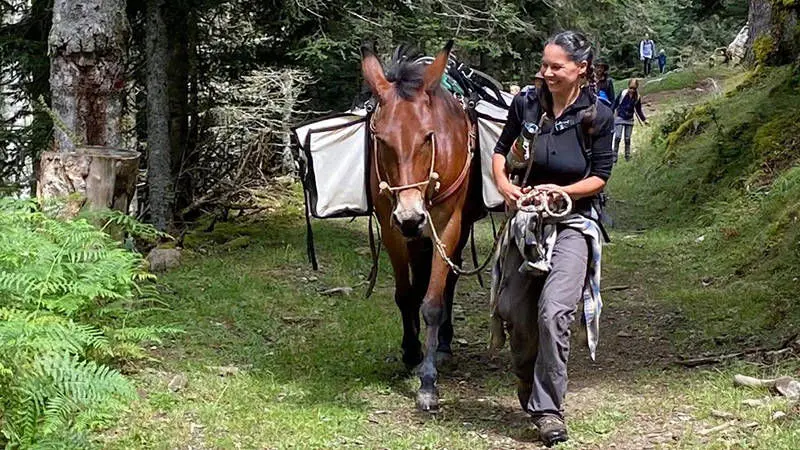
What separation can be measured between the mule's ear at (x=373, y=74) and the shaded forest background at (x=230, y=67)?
434 cm

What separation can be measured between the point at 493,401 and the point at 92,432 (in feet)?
8.37

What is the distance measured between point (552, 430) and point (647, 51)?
39.8m

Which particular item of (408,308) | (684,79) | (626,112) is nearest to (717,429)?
(408,308)

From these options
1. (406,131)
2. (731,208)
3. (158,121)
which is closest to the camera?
(406,131)

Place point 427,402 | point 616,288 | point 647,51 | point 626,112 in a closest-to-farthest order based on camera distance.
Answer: point 427,402
point 616,288
point 626,112
point 647,51

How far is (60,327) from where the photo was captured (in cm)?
517

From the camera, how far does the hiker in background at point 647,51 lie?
42.8 m

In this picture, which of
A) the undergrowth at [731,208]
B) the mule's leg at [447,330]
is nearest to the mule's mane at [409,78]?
the mule's leg at [447,330]

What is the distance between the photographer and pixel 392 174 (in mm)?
5902

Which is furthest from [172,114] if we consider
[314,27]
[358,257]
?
[358,257]

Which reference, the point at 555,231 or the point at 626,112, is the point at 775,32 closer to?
the point at 626,112

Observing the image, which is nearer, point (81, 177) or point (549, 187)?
point (549, 187)

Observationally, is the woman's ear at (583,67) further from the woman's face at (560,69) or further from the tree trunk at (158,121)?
the tree trunk at (158,121)

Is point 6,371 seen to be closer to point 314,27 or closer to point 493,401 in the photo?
point 493,401
